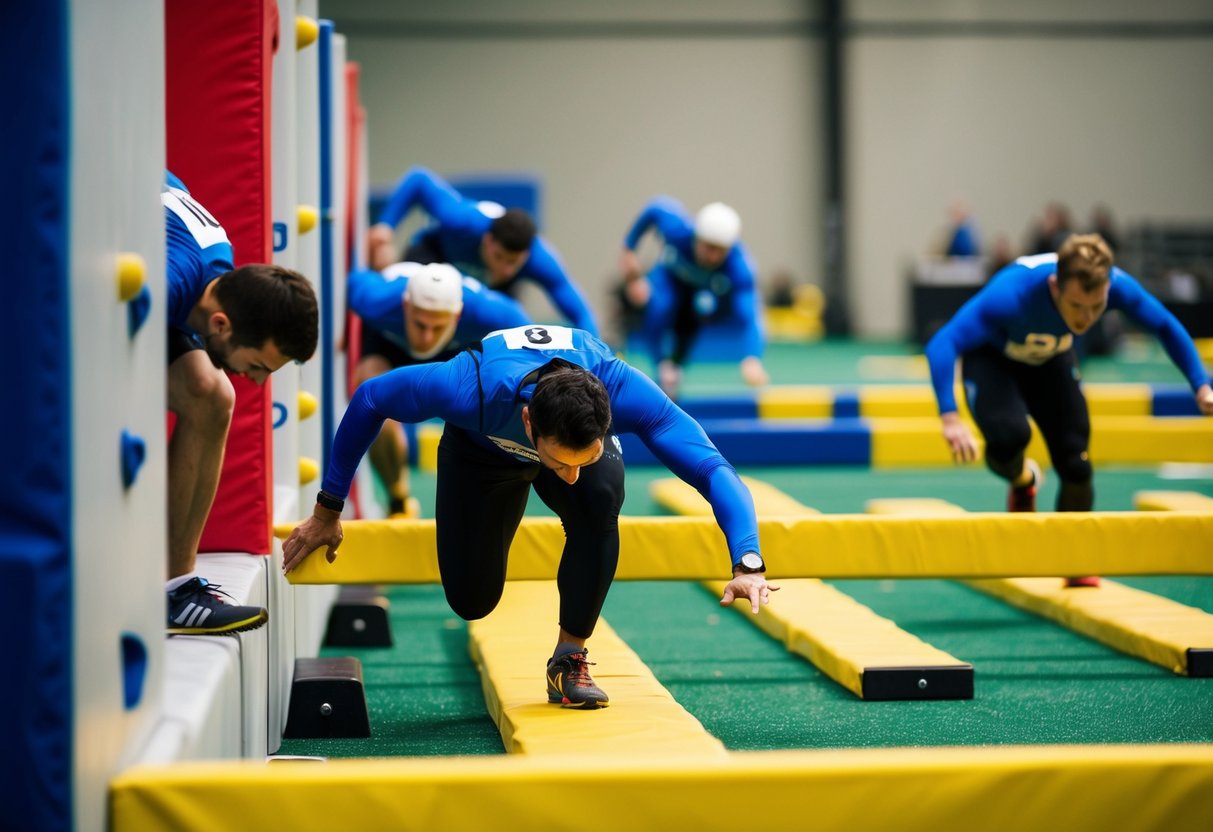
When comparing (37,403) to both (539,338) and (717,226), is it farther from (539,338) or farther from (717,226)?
(717,226)

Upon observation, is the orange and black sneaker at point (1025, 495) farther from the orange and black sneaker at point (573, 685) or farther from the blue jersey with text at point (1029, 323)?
the orange and black sneaker at point (573, 685)

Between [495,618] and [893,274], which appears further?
[893,274]

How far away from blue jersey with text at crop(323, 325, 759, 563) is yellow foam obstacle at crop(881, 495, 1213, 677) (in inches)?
58.2

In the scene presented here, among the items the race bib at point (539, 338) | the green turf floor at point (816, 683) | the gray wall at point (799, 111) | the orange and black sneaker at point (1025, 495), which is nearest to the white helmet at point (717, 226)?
the green turf floor at point (816, 683)

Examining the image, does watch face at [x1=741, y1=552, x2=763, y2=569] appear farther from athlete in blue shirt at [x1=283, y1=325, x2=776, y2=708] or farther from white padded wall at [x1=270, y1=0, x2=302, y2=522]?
white padded wall at [x1=270, y1=0, x2=302, y2=522]

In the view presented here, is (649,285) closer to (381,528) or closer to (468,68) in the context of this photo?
(381,528)

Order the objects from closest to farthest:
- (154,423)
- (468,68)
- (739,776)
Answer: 1. (739,776)
2. (154,423)
3. (468,68)

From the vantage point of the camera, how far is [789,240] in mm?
22422

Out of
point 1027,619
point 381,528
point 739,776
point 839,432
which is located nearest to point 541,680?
point 381,528

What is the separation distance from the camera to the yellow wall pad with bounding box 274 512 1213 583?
3908mm

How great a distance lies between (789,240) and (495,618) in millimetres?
18333

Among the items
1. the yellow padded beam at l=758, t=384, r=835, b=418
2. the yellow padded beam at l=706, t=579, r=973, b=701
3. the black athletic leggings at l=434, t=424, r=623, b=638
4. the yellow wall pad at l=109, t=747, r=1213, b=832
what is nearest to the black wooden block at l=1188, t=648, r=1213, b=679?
the yellow padded beam at l=706, t=579, r=973, b=701

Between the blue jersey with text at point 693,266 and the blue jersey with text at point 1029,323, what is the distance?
2819 millimetres

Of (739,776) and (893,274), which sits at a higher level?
(893,274)
